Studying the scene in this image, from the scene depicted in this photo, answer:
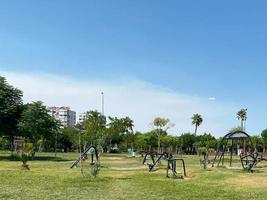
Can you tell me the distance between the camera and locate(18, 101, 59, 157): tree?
54.0 meters

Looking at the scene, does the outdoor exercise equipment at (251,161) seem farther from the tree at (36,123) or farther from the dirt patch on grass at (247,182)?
the tree at (36,123)

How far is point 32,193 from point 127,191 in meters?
3.48

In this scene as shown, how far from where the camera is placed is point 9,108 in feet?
177

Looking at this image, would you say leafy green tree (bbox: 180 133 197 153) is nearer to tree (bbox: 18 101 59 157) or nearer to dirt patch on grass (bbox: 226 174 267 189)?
tree (bbox: 18 101 59 157)

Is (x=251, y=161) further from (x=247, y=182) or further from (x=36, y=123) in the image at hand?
Result: (x=36, y=123)

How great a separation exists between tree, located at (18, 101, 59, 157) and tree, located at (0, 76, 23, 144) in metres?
1.04

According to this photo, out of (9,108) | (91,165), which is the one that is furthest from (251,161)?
(9,108)

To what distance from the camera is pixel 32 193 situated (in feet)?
55.6

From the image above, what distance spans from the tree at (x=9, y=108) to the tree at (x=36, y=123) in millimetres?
1043

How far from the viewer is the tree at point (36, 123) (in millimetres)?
54000

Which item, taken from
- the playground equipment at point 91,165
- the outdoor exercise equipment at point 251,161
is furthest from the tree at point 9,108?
the outdoor exercise equipment at point 251,161

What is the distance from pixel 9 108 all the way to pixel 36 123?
344 cm

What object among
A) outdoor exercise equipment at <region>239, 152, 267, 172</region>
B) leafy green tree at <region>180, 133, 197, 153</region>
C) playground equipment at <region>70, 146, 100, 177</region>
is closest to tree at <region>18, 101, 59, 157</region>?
playground equipment at <region>70, 146, 100, 177</region>

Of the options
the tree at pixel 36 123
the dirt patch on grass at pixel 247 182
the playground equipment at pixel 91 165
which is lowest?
the dirt patch on grass at pixel 247 182
